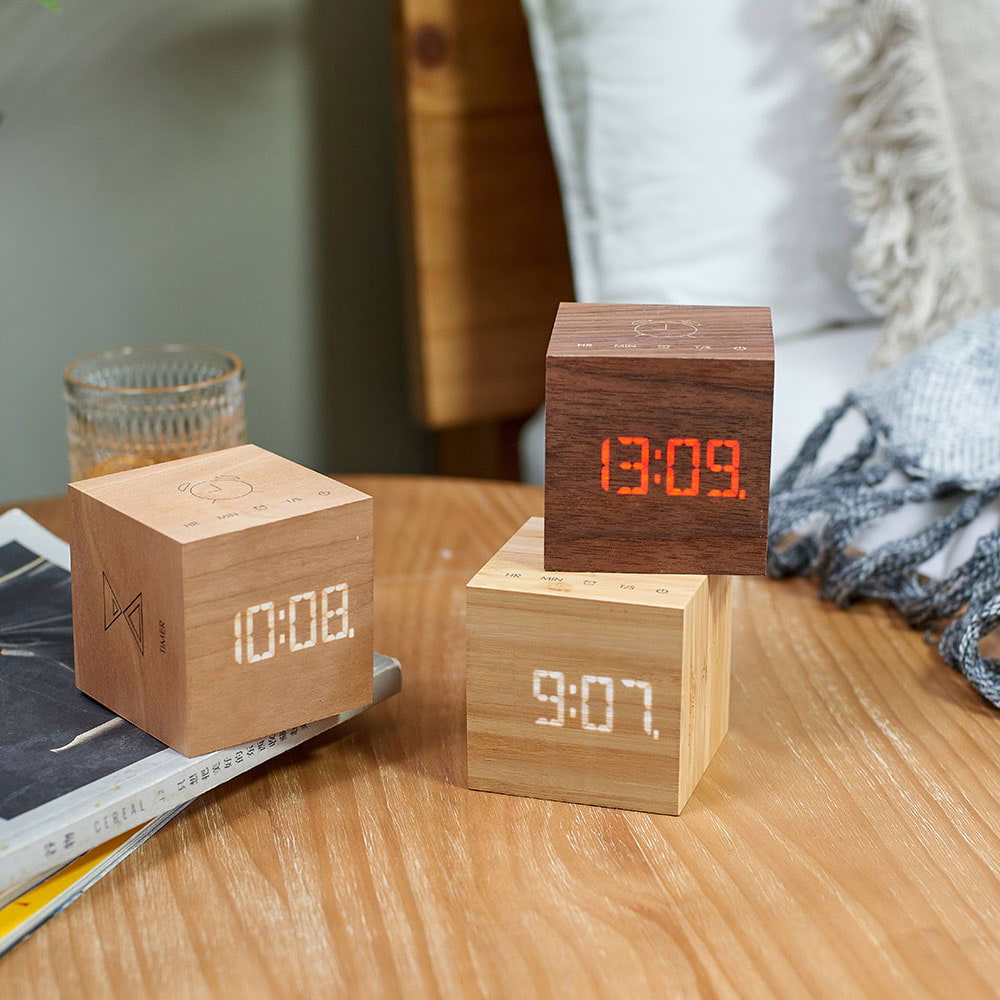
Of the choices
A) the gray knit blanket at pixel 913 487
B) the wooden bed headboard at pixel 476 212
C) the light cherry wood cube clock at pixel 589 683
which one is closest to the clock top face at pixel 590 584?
the light cherry wood cube clock at pixel 589 683

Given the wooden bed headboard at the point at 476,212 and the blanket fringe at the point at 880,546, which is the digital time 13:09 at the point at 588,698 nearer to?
the blanket fringe at the point at 880,546

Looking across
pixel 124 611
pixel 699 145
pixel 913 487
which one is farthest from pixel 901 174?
pixel 124 611

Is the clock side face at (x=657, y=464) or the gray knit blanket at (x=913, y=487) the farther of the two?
the gray knit blanket at (x=913, y=487)

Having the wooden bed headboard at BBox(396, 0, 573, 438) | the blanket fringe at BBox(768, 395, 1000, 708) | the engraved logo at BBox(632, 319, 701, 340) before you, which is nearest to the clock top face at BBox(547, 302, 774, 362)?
the engraved logo at BBox(632, 319, 701, 340)

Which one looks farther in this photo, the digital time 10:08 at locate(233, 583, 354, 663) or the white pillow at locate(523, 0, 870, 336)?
the white pillow at locate(523, 0, 870, 336)

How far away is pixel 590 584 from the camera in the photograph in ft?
1.99

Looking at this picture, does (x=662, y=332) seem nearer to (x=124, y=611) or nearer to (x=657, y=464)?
(x=657, y=464)

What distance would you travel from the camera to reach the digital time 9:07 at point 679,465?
23.6 inches

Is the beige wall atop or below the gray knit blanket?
atop

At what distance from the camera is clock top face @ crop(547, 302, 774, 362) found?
23.3 inches

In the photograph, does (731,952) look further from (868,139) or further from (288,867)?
(868,139)

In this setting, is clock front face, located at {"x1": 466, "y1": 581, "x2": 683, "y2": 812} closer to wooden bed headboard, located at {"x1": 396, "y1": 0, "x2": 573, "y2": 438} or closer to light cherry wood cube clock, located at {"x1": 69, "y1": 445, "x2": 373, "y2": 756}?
light cherry wood cube clock, located at {"x1": 69, "y1": 445, "x2": 373, "y2": 756}

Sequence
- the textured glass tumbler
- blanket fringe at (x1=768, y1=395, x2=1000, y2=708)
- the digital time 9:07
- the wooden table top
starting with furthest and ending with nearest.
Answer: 1. the textured glass tumbler
2. blanket fringe at (x1=768, y1=395, x2=1000, y2=708)
3. the digital time 9:07
4. the wooden table top

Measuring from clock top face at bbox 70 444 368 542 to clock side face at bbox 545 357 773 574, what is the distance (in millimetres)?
107
